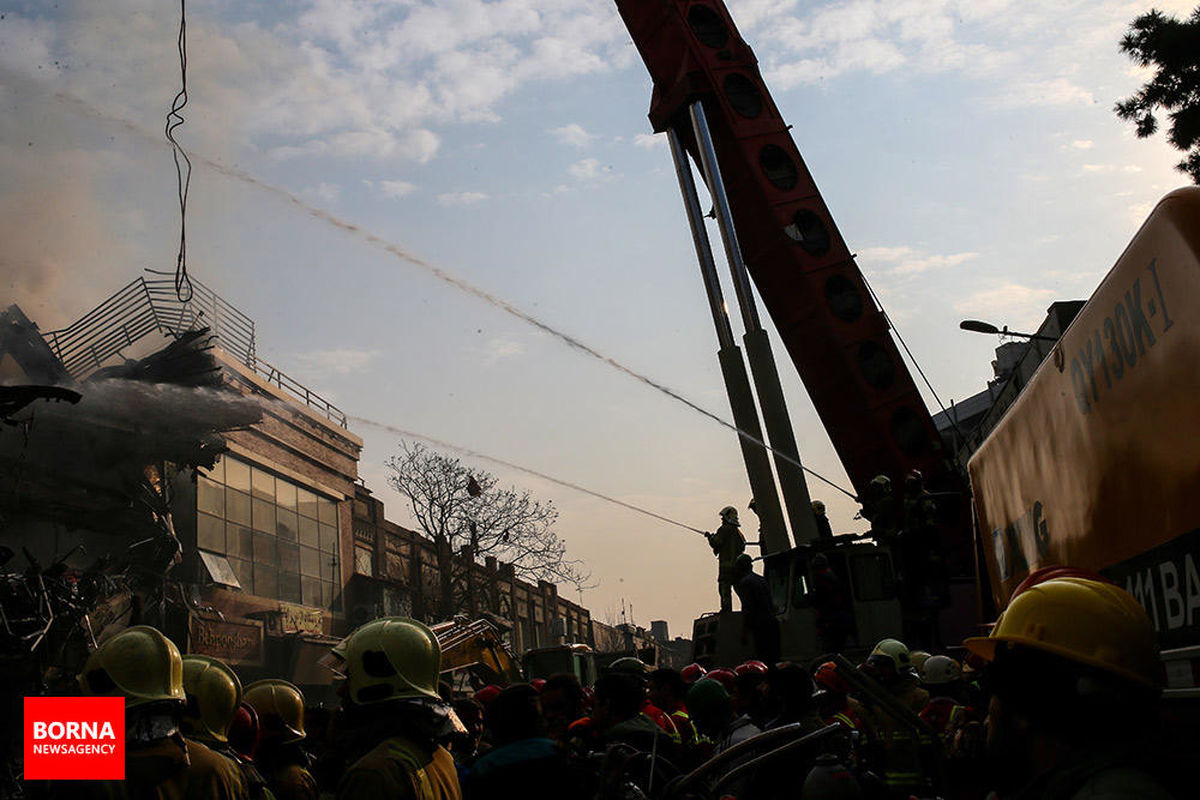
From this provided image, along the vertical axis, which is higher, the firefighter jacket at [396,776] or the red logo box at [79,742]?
the red logo box at [79,742]

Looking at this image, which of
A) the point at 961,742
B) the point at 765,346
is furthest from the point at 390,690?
the point at 765,346

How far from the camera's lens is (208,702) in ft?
12.8

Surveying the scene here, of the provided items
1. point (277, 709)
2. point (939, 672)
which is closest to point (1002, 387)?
point (939, 672)

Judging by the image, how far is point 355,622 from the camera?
3397 cm

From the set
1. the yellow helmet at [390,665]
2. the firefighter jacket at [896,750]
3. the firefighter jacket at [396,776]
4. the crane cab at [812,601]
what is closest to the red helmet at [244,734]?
the yellow helmet at [390,665]

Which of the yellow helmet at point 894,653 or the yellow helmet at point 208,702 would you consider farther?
the yellow helmet at point 894,653

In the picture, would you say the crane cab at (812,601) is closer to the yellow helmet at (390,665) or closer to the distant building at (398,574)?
the yellow helmet at (390,665)

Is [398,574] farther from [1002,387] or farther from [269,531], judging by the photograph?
[1002,387]

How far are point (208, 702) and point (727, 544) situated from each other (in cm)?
985

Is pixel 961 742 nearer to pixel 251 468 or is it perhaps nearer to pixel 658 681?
pixel 658 681

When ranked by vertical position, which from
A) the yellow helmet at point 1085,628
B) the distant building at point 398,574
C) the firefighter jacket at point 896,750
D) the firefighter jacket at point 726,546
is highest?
the distant building at point 398,574

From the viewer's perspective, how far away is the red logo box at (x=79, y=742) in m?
2.97

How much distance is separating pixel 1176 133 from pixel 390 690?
11.3m

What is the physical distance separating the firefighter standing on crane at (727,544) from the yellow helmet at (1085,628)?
11.1 meters
